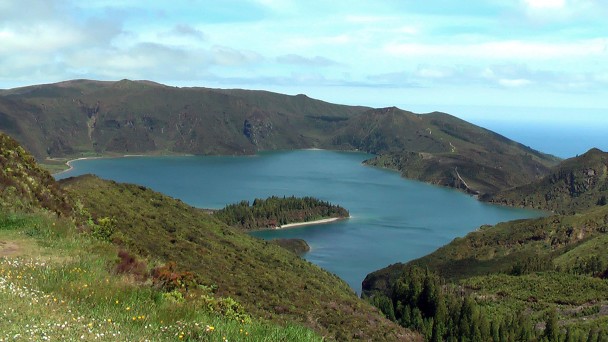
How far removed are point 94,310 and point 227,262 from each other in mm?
50941

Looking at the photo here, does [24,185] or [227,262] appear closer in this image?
[24,185]

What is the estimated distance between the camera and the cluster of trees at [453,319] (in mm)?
83438

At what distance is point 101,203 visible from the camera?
2677 inches

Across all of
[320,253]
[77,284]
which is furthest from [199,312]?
[320,253]

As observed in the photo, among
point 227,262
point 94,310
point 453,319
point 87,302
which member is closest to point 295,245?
point 453,319

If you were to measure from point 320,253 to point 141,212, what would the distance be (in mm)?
106679

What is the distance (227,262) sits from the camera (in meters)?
64.3

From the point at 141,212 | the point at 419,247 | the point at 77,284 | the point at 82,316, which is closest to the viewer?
the point at 82,316

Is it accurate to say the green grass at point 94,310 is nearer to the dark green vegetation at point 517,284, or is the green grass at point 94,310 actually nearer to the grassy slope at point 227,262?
the grassy slope at point 227,262

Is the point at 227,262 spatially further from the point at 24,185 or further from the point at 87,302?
the point at 87,302

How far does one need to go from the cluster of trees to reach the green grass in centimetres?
7784

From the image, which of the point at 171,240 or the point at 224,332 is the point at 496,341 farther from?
the point at 224,332

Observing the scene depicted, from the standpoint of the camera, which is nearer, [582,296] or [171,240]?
[171,240]

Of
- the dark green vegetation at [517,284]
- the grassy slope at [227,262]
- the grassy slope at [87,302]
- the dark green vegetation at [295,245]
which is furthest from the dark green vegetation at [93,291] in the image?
the dark green vegetation at [295,245]
